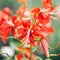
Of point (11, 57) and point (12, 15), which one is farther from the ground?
point (12, 15)

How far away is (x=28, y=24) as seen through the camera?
1330mm

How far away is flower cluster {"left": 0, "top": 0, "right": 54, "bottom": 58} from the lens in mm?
1333

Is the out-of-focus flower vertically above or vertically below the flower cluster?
below

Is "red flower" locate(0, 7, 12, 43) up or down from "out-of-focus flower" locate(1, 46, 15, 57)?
up

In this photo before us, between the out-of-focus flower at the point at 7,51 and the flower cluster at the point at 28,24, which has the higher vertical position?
the flower cluster at the point at 28,24

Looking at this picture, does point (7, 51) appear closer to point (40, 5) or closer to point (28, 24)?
point (28, 24)

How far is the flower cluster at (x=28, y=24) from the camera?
1333 mm

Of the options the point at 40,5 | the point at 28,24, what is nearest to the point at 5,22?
the point at 28,24

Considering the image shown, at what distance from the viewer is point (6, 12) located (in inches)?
52.9

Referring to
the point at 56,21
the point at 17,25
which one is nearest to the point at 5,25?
the point at 17,25

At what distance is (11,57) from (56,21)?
38 centimetres

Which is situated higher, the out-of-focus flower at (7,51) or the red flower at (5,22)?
the red flower at (5,22)

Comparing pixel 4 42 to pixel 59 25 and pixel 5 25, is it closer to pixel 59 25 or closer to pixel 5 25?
pixel 5 25

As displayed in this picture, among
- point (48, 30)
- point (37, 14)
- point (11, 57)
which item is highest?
point (37, 14)
